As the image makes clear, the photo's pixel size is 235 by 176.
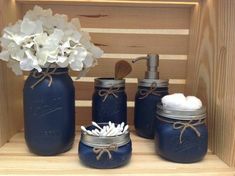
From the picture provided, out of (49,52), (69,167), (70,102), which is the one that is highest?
(49,52)

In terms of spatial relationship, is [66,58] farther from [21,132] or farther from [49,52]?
[21,132]

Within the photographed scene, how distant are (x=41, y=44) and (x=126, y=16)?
300 mm

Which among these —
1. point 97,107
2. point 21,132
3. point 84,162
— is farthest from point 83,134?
point 21,132

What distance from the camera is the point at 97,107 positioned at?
765 millimetres

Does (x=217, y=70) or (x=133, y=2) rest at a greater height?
(x=133, y=2)

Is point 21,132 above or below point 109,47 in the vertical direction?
below

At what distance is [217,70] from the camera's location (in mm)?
668

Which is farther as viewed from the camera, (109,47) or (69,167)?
(109,47)

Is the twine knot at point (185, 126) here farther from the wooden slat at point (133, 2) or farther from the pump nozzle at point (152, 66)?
the wooden slat at point (133, 2)

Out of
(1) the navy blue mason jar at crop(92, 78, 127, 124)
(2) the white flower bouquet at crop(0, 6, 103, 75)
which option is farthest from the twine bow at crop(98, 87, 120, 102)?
(2) the white flower bouquet at crop(0, 6, 103, 75)

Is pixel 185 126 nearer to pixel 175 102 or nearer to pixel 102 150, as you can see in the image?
pixel 175 102

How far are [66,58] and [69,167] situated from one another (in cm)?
21

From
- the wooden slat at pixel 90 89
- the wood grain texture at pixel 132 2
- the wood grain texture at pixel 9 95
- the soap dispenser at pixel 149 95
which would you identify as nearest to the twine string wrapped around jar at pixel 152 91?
the soap dispenser at pixel 149 95

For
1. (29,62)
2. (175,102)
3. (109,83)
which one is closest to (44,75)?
(29,62)
